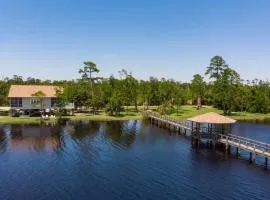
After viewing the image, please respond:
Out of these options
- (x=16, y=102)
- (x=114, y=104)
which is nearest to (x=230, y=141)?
(x=114, y=104)

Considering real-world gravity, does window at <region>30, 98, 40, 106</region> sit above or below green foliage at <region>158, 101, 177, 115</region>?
above

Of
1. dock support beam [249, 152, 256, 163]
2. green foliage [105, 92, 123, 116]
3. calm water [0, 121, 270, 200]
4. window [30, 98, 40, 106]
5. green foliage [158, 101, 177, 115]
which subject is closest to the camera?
calm water [0, 121, 270, 200]

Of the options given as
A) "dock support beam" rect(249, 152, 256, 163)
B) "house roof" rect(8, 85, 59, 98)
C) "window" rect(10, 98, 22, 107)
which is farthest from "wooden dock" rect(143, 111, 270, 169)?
"window" rect(10, 98, 22, 107)

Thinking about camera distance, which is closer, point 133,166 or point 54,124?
point 133,166

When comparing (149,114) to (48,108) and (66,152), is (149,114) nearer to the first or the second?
(48,108)

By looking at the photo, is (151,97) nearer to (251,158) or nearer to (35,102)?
(35,102)

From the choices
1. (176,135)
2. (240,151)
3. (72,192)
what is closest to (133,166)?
(72,192)

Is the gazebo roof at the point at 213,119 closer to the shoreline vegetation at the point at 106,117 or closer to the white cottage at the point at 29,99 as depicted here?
the shoreline vegetation at the point at 106,117

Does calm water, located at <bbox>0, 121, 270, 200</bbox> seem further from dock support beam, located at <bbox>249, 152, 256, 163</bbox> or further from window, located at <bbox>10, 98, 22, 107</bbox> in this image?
window, located at <bbox>10, 98, 22, 107</bbox>
